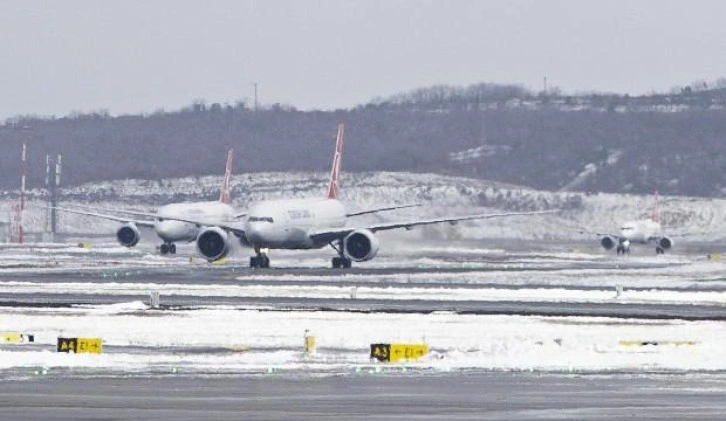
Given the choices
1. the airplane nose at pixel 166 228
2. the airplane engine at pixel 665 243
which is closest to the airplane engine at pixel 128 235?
the airplane nose at pixel 166 228

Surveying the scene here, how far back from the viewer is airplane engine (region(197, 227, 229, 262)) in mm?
84000

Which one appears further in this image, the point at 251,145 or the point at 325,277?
the point at 251,145

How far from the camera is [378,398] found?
86.3 ft

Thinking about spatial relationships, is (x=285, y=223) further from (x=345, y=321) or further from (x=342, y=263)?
(x=345, y=321)

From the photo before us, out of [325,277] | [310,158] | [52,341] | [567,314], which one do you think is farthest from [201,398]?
[310,158]

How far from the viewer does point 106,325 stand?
4269 centimetres

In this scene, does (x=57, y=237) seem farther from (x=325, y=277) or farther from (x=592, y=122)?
(x=325, y=277)

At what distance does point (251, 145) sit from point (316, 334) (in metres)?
153

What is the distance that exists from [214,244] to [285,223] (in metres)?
3.99

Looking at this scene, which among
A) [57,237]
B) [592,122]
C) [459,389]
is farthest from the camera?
[592,122]

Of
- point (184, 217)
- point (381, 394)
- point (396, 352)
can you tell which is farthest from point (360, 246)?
point (381, 394)

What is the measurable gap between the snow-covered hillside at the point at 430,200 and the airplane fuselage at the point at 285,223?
3031cm

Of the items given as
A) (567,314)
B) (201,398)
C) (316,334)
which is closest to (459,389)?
(201,398)

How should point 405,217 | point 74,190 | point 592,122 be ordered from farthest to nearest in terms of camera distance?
point 592,122, point 74,190, point 405,217
